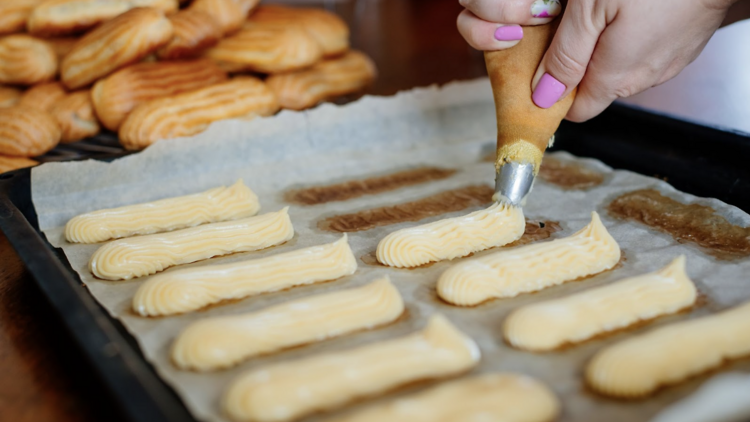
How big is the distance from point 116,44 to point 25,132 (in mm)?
466

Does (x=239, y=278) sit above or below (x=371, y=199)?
above

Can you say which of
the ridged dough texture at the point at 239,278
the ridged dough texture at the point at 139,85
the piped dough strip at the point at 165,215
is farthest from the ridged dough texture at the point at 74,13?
the ridged dough texture at the point at 239,278

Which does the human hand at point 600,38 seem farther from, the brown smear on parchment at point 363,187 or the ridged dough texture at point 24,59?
the ridged dough texture at point 24,59

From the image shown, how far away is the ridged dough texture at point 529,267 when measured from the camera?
5.01 feet

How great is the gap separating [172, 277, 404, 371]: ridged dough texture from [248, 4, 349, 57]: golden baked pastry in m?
1.80

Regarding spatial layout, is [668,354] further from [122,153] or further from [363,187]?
[122,153]

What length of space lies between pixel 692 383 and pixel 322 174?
4.88 feet

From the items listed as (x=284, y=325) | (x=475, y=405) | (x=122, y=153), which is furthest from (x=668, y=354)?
(x=122, y=153)

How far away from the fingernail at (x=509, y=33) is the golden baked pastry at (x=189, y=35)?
1387mm

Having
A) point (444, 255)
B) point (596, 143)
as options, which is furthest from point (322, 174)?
point (596, 143)

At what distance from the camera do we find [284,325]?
1.38m

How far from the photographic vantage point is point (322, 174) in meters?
2.41

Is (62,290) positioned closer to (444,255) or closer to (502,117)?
(444,255)

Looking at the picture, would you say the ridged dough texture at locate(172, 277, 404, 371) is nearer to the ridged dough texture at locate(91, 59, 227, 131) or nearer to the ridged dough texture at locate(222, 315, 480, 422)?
the ridged dough texture at locate(222, 315, 480, 422)
